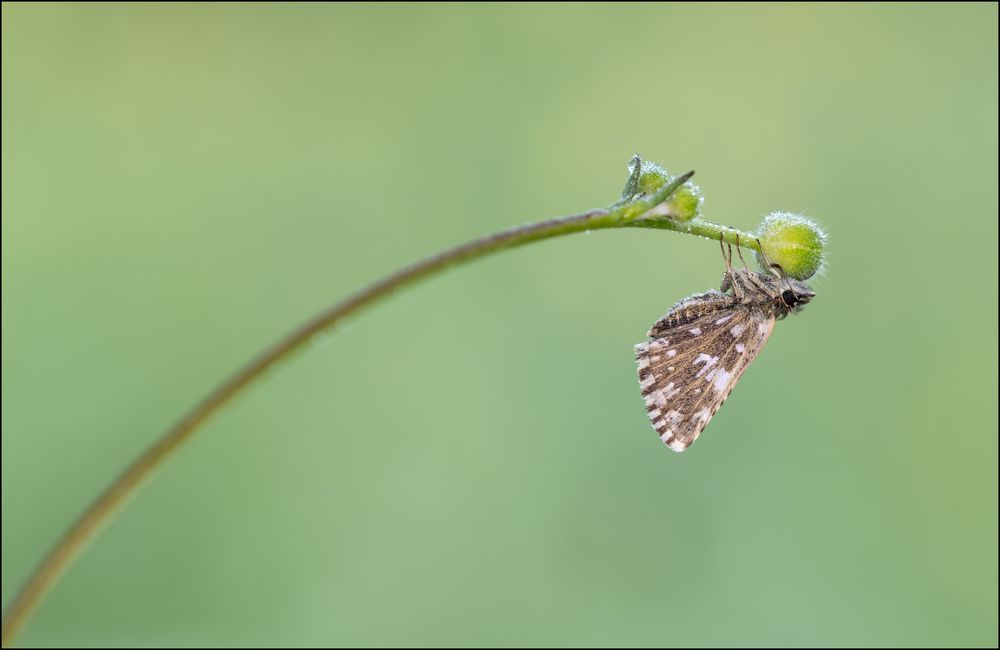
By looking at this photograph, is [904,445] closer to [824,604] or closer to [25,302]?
[824,604]

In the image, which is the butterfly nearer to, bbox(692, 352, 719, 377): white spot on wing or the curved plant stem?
bbox(692, 352, 719, 377): white spot on wing

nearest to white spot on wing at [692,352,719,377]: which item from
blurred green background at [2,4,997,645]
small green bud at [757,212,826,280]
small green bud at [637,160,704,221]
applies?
small green bud at [757,212,826,280]

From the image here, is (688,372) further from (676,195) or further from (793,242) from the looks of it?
(676,195)

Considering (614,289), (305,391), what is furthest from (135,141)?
(614,289)

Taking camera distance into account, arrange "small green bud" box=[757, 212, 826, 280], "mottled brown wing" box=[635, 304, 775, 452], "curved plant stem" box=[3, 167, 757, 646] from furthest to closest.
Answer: "mottled brown wing" box=[635, 304, 775, 452]
"small green bud" box=[757, 212, 826, 280]
"curved plant stem" box=[3, 167, 757, 646]

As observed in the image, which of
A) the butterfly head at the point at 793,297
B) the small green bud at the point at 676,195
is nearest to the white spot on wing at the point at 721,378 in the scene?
the butterfly head at the point at 793,297

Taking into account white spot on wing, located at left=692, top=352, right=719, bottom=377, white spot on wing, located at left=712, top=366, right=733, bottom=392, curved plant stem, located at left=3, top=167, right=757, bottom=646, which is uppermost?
white spot on wing, located at left=692, top=352, right=719, bottom=377
